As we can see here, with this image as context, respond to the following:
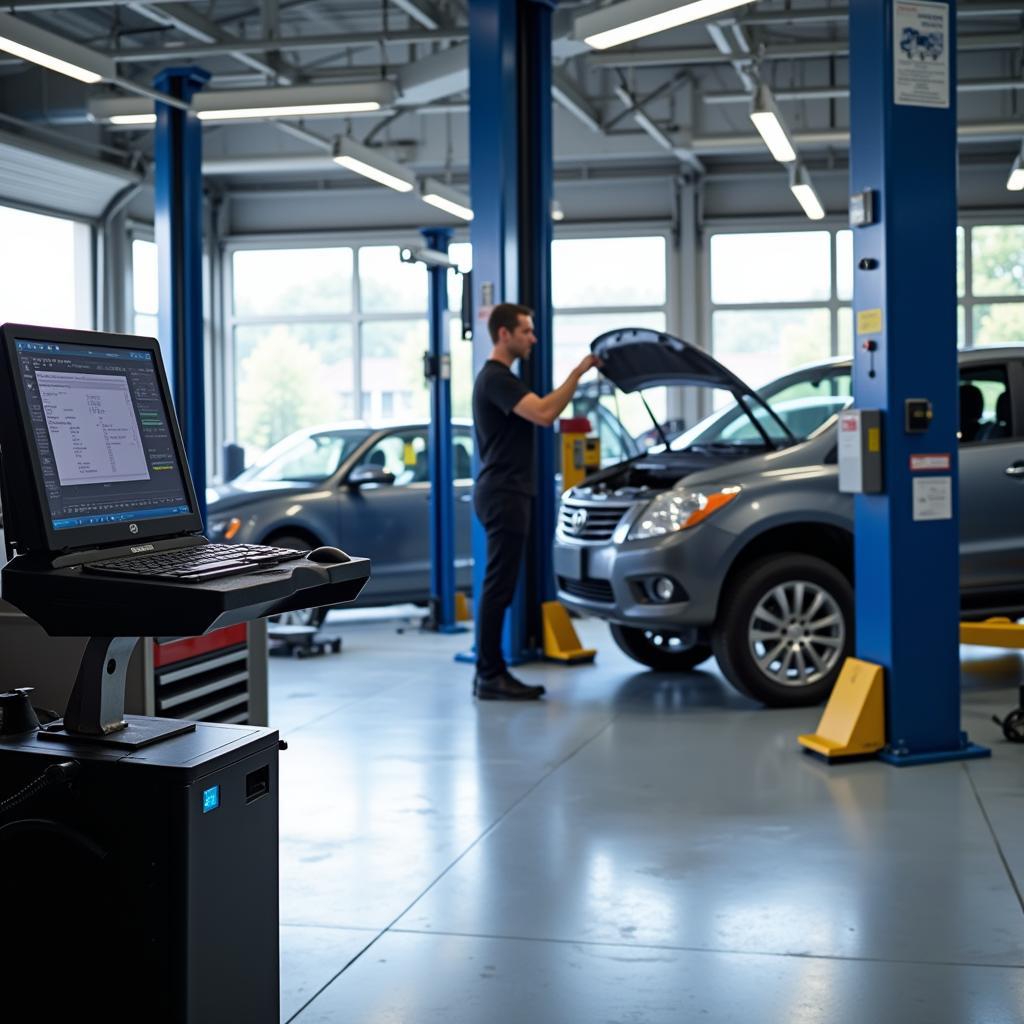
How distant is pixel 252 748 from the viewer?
2377mm

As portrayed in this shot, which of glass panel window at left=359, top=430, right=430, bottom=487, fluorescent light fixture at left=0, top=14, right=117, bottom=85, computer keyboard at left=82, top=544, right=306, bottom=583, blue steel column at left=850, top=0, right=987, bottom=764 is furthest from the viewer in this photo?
glass panel window at left=359, top=430, right=430, bottom=487

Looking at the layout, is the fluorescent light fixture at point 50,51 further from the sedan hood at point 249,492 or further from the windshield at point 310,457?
the windshield at point 310,457

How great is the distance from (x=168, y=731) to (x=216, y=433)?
16907 mm

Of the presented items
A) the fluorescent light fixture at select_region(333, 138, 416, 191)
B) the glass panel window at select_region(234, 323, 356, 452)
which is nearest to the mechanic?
the fluorescent light fixture at select_region(333, 138, 416, 191)

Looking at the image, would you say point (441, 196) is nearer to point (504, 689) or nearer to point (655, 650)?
point (655, 650)

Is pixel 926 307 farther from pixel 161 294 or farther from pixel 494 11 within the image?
pixel 161 294

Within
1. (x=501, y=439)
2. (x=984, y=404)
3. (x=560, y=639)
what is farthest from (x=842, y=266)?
(x=501, y=439)

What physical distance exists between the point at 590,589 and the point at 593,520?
0.33m

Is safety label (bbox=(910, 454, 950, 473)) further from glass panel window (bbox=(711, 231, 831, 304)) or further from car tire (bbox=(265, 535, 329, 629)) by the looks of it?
glass panel window (bbox=(711, 231, 831, 304))

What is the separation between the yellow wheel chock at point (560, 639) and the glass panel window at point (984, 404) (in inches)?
92.8

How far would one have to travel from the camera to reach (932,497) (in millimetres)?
5129

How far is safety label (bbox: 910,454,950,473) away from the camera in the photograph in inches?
201

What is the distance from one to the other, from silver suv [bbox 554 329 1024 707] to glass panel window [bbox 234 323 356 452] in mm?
12432

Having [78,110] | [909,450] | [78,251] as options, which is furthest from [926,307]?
[78,251]
